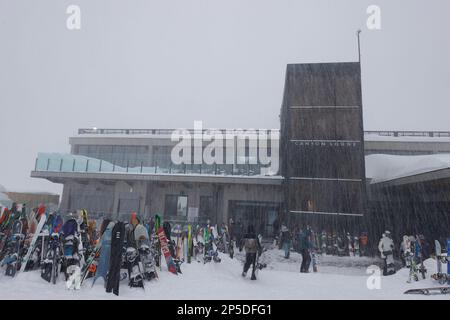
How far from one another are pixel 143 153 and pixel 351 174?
1775 cm

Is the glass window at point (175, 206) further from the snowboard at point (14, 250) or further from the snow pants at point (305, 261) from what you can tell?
the snowboard at point (14, 250)

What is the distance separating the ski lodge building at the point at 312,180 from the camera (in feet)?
53.0

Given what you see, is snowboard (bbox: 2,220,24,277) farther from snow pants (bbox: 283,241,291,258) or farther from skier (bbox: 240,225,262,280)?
snow pants (bbox: 283,241,291,258)

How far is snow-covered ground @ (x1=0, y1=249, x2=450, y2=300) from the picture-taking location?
6.23 m

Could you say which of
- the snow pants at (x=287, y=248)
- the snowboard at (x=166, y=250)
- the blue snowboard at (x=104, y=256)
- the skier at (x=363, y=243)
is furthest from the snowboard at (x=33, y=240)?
the skier at (x=363, y=243)

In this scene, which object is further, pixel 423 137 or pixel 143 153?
pixel 143 153

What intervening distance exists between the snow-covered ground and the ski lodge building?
645 cm

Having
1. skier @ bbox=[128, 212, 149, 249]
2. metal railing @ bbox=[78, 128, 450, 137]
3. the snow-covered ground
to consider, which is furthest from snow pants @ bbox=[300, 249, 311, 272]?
metal railing @ bbox=[78, 128, 450, 137]

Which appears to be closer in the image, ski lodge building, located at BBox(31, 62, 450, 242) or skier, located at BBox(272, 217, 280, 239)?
ski lodge building, located at BBox(31, 62, 450, 242)

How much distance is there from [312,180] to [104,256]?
1300 cm

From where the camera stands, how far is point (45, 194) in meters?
26.1

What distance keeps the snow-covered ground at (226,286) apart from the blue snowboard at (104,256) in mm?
224
